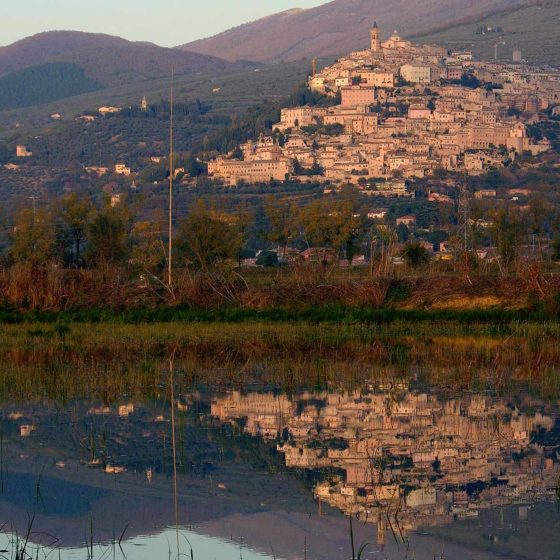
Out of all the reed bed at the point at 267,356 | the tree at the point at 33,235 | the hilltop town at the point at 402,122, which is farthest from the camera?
the hilltop town at the point at 402,122

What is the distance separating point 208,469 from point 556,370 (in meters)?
5.29

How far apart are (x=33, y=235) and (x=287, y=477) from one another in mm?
26633

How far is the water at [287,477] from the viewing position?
23.2 feet

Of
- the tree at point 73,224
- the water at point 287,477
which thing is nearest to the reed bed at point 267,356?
the water at point 287,477

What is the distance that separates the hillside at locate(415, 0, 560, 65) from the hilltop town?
36.0 ft

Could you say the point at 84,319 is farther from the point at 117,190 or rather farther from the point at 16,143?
the point at 16,143

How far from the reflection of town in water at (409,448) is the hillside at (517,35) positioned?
151 meters

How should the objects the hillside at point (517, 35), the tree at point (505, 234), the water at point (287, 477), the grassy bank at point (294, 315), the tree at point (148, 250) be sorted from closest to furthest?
the water at point (287, 477)
the grassy bank at point (294, 315)
the tree at point (148, 250)
the tree at point (505, 234)
the hillside at point (517, 35)

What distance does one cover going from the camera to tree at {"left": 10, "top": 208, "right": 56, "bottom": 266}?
32.5m

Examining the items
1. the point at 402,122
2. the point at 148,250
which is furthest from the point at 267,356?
the point at 402,122

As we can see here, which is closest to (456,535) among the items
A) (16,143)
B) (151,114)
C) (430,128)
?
(430,128)

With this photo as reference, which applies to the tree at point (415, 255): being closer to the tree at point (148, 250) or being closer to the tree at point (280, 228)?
the tree at point (148, 250)

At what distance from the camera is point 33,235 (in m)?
34.2

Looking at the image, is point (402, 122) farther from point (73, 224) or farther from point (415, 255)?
point (415, 255)
